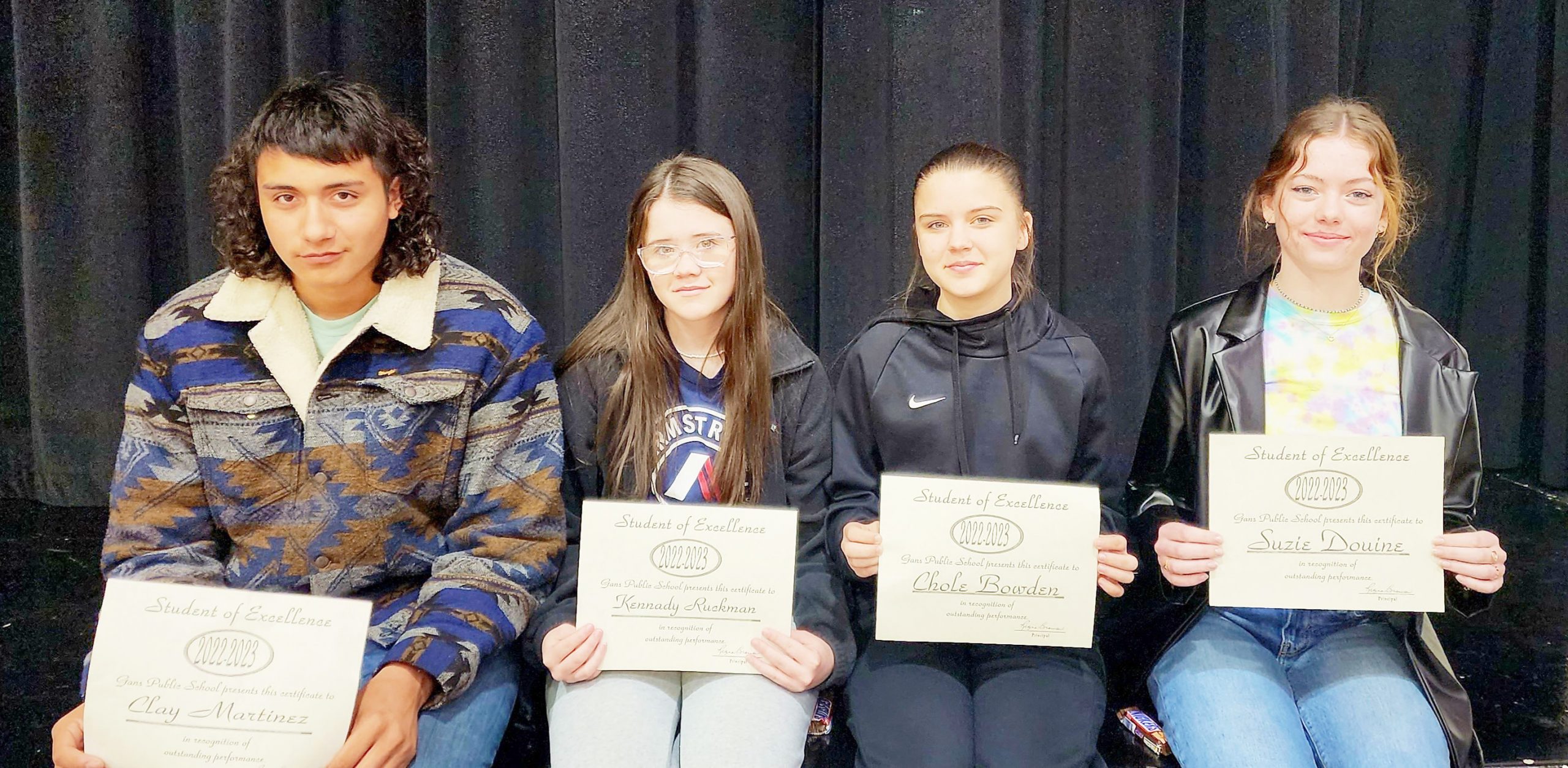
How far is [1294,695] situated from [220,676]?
1.50 metres

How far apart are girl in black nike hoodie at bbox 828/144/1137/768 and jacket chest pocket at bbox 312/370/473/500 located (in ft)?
2.01

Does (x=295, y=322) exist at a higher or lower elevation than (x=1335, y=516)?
higher

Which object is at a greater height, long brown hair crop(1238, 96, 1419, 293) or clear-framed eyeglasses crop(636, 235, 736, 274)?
long brown hair crop(1238, 96, 1419, 293)

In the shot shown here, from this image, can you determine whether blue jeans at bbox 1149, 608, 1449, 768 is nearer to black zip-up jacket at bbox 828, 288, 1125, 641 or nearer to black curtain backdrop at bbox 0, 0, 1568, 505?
black zip-up jacket at bbox 828, 288, 1125, 641

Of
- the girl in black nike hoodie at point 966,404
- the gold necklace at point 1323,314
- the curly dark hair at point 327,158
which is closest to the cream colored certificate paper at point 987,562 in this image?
the girl in black nike hoodie at point 966,404

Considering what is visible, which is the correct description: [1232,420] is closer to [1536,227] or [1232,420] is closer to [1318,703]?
[1318,703]

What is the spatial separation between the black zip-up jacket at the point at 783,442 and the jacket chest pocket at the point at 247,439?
1.35 ft

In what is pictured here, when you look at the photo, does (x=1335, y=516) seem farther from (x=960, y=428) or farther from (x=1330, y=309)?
(x=960, y=428)

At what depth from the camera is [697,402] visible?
1711mm

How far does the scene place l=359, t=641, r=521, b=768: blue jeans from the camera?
139cm

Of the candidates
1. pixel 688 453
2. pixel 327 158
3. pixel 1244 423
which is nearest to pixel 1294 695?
pixel 1244 423

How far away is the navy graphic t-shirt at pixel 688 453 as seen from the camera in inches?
66.1

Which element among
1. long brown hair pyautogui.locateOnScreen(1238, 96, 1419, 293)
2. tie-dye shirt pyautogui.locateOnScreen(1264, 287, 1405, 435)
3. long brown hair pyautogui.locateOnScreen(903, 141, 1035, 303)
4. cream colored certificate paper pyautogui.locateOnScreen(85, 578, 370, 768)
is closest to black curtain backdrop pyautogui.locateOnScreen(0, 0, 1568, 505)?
long brown hair pyautogui.locateOnScreen(903, 141, 1035, 303)

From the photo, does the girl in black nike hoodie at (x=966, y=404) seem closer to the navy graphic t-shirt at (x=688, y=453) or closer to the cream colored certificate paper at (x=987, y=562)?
the cream colored certificate paper at (x=987, y=562)
